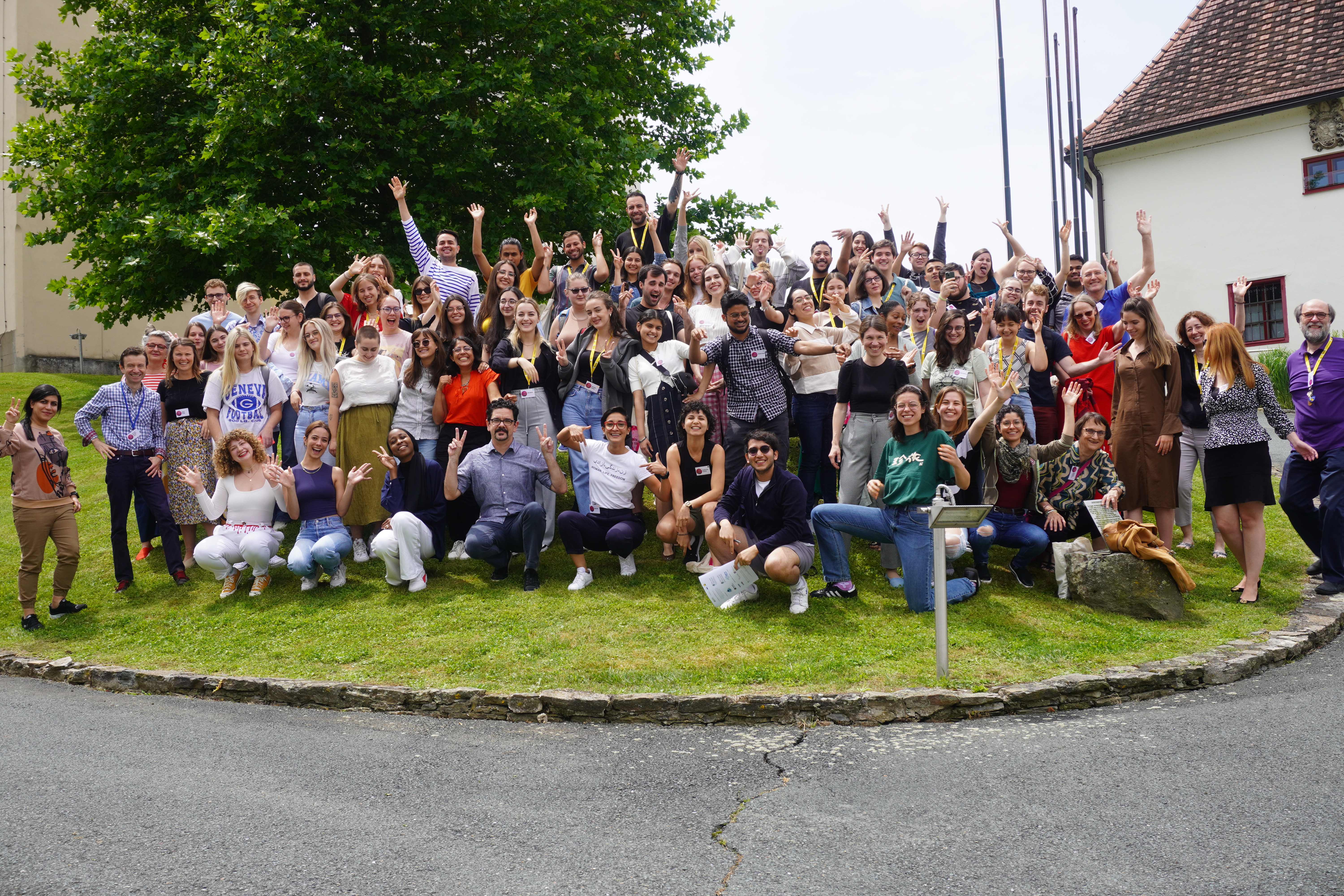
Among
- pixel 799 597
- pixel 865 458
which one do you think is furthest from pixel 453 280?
pixel 799 597

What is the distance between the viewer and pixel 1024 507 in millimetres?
8891

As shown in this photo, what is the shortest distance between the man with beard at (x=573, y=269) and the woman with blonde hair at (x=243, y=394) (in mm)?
3340

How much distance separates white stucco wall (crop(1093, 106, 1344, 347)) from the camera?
914 inches

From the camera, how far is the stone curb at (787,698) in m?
6.22

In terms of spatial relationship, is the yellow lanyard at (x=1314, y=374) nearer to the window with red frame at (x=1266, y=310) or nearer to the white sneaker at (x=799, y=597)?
the white sneaker at (x=799, y=597)

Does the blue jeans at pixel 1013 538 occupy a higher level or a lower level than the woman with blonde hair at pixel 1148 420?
lower

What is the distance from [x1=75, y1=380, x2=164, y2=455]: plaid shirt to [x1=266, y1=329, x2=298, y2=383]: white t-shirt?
1225 mm

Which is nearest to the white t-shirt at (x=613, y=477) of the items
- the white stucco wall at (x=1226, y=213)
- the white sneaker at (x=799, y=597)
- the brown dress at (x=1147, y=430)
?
the white sneaker at (x=799, y=597)

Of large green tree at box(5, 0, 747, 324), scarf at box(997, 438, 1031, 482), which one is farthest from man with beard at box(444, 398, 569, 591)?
large green tree at box(5, 0, 747, 324)

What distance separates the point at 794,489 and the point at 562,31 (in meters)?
14.4

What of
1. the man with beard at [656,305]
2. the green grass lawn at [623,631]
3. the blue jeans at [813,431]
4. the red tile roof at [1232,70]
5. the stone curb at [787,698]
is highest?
the red tile roof at [1232,70]

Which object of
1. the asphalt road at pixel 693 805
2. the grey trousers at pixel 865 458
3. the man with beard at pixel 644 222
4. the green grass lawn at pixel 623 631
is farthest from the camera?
the man with beard at pixel 644 222

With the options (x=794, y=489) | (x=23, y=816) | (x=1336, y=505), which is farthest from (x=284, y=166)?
(x=1336, y=505)

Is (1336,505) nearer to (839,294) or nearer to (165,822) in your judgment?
(839,294)
